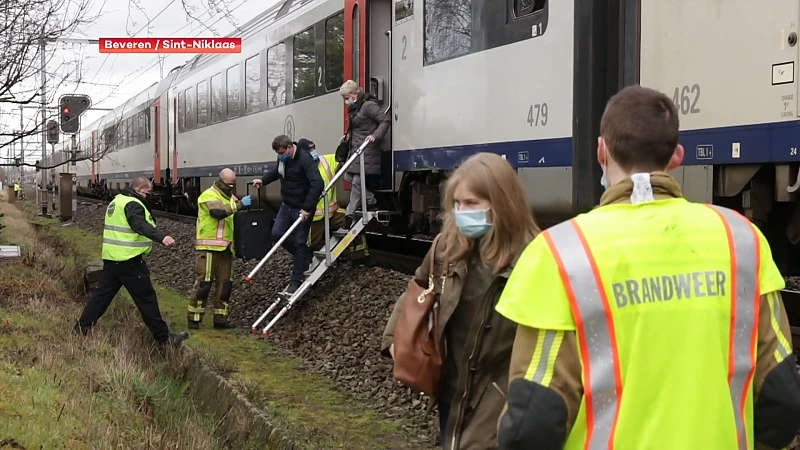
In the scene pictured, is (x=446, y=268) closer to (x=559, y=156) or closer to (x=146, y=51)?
(x=559, y=156)

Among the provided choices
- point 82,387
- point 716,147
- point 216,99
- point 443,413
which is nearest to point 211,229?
point 82,387

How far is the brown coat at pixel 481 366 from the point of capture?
133 inches

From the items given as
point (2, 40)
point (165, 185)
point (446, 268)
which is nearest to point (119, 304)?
point (2, 40)

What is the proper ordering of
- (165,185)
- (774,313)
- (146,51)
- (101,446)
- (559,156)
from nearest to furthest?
1. (774,313)
2. (101,446)
3. (559,156)
4. (146,51)
5. (165,185)

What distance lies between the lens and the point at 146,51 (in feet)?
57.7

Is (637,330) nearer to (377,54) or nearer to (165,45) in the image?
(377,54)

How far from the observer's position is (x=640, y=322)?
217 cm

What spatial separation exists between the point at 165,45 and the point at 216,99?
2.40 m

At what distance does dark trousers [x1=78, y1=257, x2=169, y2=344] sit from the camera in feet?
30.1

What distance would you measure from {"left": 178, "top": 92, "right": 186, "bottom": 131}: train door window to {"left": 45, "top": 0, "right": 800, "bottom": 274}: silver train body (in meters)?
6.88

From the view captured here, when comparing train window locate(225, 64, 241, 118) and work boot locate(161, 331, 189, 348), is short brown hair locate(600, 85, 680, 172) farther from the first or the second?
train window locate(225, 64, 241, 118)

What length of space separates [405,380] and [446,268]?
1.31ft

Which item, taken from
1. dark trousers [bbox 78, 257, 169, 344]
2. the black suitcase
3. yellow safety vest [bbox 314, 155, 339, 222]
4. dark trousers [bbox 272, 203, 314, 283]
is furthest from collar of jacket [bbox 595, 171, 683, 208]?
the black suitcase

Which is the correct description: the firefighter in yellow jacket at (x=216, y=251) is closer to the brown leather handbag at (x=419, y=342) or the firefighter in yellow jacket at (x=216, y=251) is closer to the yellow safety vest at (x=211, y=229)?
the yellow safety vest at (x=211, y=229)
